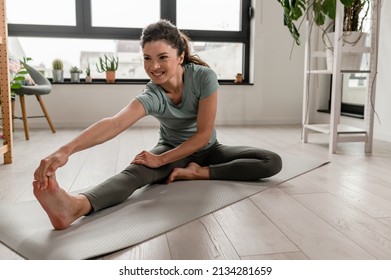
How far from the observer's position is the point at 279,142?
9.66 feet

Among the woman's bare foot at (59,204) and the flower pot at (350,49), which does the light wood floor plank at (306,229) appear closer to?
the woman's bare foot at (59,204)

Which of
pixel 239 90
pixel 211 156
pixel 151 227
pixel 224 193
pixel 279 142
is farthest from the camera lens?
pixel 239 90

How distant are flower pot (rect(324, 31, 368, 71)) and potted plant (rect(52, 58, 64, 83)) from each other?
239 centimetres

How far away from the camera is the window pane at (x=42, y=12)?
12.5 feet

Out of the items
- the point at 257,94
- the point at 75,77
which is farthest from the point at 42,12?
the point at 257,94

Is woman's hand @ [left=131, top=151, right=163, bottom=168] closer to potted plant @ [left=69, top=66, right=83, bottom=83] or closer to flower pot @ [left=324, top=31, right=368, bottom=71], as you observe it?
flower pot @ [left=324, top=31, right=368, bottom=71]

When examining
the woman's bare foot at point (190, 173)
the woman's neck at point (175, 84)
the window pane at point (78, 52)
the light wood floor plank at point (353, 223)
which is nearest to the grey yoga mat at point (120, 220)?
the woman's bare foot at point (190, 173)

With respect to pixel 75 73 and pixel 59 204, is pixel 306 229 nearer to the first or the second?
pixel 59 204

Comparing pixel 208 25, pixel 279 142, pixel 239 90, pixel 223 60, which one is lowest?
pixel 279 142

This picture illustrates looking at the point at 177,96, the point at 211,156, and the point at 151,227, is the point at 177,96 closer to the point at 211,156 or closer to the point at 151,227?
the point at 211,156

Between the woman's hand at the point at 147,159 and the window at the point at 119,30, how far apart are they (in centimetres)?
270

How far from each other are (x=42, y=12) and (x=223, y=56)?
181cm
